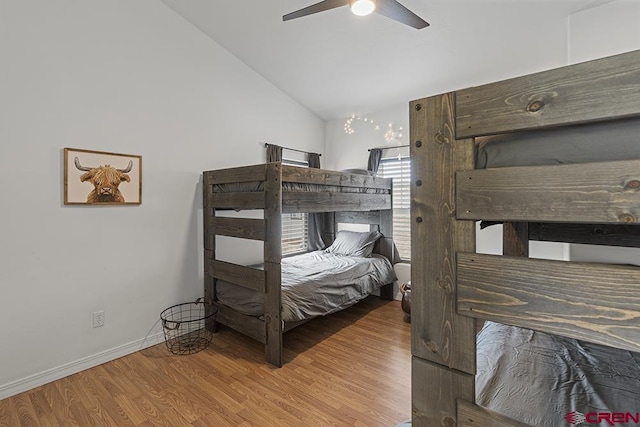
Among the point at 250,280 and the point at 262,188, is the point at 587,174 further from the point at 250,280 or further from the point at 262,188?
the point at 250,280

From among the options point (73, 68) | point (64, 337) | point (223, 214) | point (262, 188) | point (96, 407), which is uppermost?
point (73, 68)

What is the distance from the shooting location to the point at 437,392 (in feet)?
2.98

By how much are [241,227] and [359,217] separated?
2.12 m

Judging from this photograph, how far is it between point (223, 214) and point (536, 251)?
A: 3.31m

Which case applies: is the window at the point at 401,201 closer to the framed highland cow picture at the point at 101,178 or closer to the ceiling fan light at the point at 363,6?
the ceiling fan light at the point at 363,6

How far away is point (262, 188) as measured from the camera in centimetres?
252

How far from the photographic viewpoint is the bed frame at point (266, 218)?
2422 mm

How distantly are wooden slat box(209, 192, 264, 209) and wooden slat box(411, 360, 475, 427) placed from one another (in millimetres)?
1840

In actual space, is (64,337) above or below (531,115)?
below

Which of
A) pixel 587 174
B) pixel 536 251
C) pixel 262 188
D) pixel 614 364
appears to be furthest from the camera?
pixel 536 251

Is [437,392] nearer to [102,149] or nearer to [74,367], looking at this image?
[74,367]

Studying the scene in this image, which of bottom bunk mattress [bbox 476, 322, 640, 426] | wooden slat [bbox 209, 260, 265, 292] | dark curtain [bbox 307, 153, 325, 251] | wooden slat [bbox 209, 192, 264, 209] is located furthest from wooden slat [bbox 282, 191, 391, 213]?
bottom bunk mattress [bbox 476, 322, 640, 426]

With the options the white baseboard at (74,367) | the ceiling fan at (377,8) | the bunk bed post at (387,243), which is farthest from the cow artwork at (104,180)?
the bunk bed post at (387,243)

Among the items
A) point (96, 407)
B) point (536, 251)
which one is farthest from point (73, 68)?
point (536, 251)
